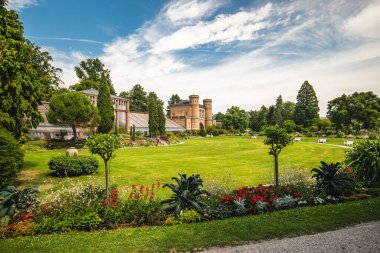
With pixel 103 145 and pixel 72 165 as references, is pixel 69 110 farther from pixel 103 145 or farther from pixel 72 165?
pixel 103 145

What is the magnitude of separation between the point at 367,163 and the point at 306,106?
6230 centimetres

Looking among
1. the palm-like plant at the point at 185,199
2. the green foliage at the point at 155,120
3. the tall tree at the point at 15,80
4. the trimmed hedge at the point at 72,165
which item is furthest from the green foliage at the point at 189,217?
the green foliage at the point at 155,120

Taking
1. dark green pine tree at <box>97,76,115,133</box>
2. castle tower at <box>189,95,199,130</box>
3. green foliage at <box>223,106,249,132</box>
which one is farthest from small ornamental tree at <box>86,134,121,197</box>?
green foliage at <box>223,106,249,132</box>

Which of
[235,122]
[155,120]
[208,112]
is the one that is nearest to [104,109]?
[155,120]

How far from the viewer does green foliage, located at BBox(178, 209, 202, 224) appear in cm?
661

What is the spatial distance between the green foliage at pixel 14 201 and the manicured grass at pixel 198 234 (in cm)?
142

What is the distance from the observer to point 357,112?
173ft

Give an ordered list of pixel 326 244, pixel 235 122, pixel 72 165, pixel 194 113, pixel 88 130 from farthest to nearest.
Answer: pixel 235 122
pixel 194 113
pixel 88 130
pixel 72 165
pixel 326 244

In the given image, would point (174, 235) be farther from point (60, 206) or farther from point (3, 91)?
point (3, 91)

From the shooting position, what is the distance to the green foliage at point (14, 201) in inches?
270

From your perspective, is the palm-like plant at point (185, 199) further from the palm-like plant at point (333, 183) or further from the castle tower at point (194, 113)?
the castle tower at point (194, 113)

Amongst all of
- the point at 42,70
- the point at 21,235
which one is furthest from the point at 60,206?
the point at 42,70

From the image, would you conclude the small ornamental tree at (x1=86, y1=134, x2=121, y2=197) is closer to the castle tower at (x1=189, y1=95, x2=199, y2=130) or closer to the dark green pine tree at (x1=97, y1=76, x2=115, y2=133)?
the dark green pine tree at (x1=97, y1=76, x2=115, y2=133)

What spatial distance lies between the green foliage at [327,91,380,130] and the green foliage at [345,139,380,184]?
1874 inches
